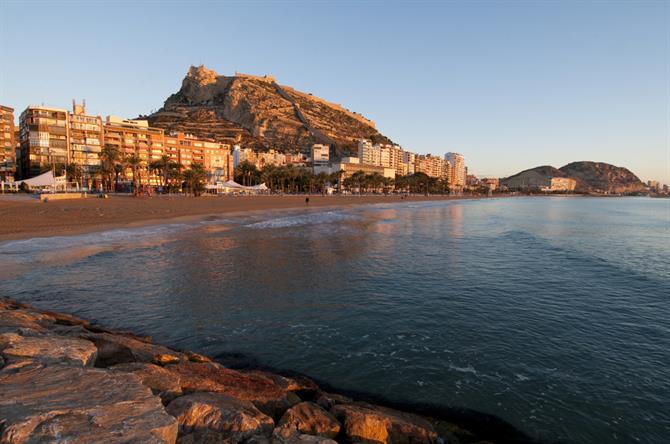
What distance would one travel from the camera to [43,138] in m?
97.6

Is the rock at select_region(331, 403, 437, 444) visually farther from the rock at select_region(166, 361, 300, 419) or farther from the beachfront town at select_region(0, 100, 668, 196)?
the beachfront town at select_region(0, 100, 668, 196)

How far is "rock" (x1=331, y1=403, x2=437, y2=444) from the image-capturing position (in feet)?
18.7

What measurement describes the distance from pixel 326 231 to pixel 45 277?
→ 23048 millimetres

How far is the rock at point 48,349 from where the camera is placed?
20.9 ft

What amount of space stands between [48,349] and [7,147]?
127358 millimetres

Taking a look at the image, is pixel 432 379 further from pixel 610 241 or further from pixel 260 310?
pixel 610 241

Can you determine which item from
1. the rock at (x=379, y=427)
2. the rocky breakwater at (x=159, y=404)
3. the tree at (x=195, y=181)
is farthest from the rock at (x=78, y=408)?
the tree at (x=195, y=181)

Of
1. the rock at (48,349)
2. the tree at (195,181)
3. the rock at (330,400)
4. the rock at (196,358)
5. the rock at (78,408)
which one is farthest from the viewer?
the tree at (195,181)

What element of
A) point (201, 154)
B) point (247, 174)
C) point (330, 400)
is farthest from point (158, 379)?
point (201, 154)

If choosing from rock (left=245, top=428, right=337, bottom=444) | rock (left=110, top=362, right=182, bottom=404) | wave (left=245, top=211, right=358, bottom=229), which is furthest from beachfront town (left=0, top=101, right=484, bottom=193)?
rock (left=245, top=428, right=337, bottom=444)

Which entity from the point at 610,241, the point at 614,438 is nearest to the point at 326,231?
the point at 610,241

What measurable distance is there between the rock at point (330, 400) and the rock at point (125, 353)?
3.20 meters

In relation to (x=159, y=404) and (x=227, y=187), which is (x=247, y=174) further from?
(x=159, y=404)

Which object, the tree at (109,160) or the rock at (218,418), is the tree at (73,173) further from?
the rock at (218,418)
